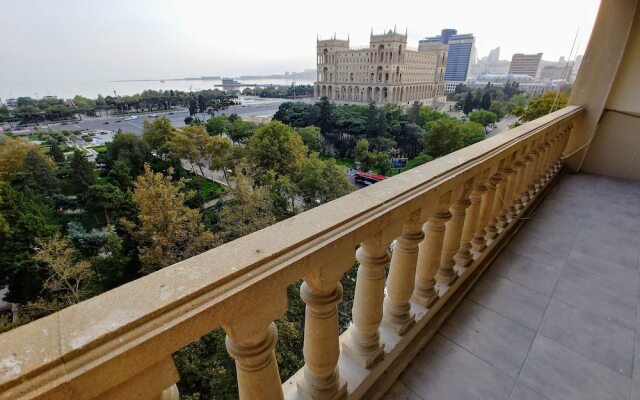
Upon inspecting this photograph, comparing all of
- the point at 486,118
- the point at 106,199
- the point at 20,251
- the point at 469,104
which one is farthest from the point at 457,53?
the point at 20,251

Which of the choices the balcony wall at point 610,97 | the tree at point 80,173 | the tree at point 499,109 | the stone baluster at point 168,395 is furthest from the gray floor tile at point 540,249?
the tree at point 499,109

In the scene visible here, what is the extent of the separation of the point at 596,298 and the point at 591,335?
57 cm

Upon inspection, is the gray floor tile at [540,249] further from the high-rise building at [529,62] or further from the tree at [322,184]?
the tree at [322,184]

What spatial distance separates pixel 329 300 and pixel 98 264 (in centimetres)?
2050

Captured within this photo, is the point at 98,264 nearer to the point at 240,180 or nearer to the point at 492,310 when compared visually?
the point at 240,180

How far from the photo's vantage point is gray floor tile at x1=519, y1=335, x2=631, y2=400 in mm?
2102

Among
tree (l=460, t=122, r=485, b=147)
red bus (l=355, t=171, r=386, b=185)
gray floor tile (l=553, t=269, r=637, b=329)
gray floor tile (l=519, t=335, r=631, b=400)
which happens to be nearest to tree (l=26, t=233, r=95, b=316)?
gray floor tile (l=519, t=335, r=631, b=400)

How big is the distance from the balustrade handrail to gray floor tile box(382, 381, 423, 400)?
2.37 feet

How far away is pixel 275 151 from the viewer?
27.8m

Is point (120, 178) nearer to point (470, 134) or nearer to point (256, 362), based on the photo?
point (256, 362)

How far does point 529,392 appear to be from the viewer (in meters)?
Answer: 2.10

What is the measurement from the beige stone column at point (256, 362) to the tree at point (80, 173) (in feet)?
109

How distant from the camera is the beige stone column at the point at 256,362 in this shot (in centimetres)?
112

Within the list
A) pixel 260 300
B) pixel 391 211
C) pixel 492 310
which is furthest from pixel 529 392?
pixel 260 300
